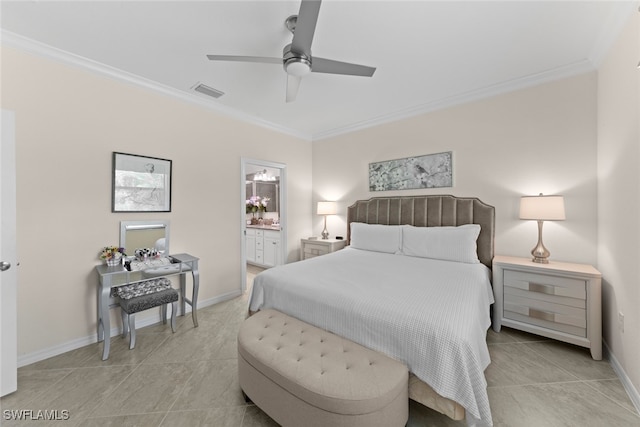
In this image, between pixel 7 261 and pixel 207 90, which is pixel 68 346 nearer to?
pixel 7 261

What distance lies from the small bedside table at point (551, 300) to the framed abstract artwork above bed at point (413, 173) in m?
1.31

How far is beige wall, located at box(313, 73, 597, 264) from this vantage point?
2523mm

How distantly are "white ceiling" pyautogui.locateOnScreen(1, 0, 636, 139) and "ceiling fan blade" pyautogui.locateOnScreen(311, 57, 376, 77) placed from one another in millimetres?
276

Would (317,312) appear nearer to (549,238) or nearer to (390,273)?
(390,273)

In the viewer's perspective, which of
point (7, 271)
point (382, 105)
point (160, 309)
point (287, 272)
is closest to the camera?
point (7, 271)

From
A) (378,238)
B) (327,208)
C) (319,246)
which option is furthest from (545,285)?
(327,208)

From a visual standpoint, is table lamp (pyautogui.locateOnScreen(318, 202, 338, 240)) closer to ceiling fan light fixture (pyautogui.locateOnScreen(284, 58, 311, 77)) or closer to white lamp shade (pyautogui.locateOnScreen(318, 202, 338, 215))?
white lamp shade (pyautogui.locateOnScreen(318, 202, 338, 215))

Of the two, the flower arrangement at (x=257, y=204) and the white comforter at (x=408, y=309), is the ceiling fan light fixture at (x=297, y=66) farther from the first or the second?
the flower arrangement at (x=257, y=204)

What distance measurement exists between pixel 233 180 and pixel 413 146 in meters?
2.71

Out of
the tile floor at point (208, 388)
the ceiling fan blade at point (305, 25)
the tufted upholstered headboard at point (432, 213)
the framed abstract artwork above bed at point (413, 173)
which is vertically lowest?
the tile floor at point (208, 388)

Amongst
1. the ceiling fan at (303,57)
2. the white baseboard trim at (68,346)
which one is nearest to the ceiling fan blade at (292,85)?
the ceiling fan at (303,57)

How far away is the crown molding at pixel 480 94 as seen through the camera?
2.53m

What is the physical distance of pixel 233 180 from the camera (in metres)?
3.67

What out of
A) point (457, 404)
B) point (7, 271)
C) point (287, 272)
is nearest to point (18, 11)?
point (7, 271)
